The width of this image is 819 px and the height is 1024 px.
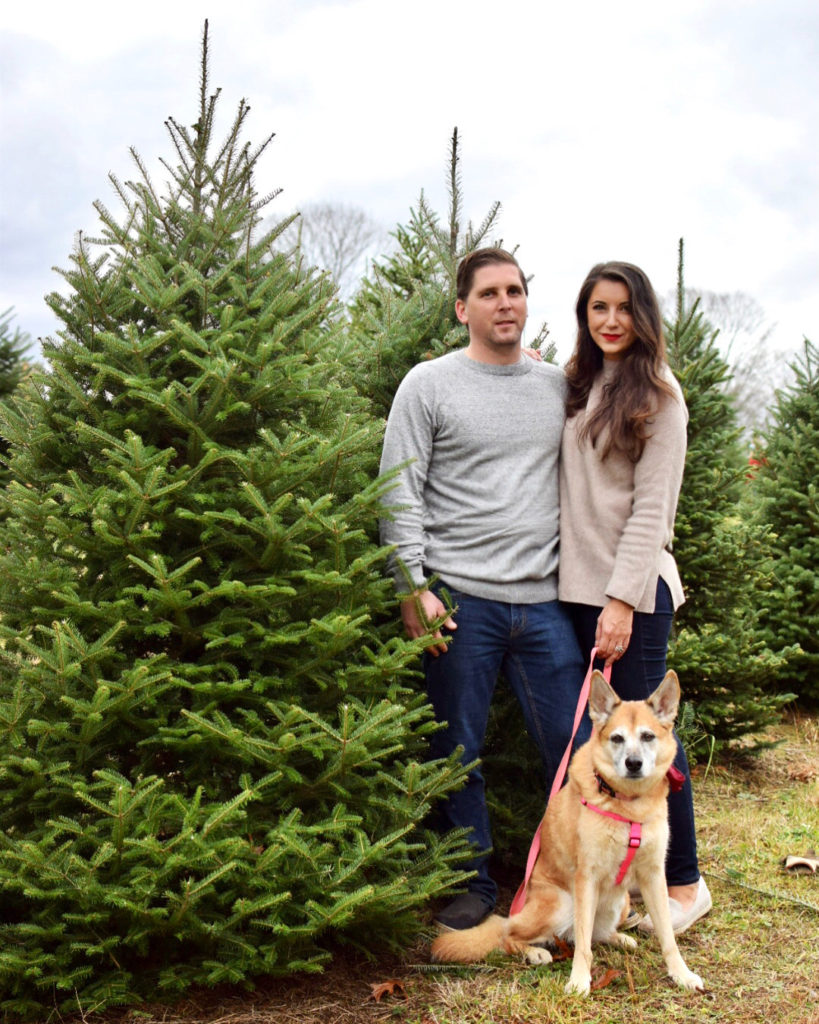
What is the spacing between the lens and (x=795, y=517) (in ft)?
28.2

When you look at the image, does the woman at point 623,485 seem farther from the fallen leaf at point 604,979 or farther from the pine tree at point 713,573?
the pine tree at point 713,573

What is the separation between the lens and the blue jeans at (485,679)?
4055 mm

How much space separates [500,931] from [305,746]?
51.8 inches

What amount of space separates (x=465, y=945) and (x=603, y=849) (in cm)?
69

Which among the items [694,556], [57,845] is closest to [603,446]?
[57,845]

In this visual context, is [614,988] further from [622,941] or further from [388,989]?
[388,989]

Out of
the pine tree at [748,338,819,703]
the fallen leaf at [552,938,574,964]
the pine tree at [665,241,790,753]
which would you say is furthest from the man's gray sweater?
the pine tree at [748,338,819,703]

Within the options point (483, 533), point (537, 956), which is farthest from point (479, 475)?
point (537, 956)

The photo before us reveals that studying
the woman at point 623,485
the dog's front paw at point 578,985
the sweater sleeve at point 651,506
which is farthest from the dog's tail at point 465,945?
the sweater sleeve at point 651,506

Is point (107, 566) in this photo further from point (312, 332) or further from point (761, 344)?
point (761, 344)

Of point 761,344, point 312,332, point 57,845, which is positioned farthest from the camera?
point 761,344

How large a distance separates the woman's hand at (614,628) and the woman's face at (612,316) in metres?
1.12

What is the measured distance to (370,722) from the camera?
3.39 metres

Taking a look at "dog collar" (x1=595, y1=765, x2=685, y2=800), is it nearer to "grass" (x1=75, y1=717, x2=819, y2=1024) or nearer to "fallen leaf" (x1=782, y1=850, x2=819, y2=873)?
"grass" (x1=75, y1=717, x2=819, y2=1024)
